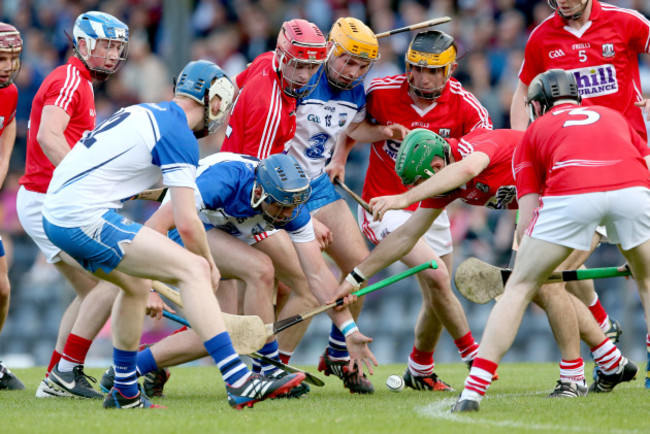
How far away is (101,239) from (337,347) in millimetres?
2532

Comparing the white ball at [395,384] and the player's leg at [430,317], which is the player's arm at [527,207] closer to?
the player's leg at [430,317]

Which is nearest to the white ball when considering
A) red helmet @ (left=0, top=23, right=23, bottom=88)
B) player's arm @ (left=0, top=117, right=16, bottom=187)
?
player's arm @ (left=0, top=117, right=16, bottom=187)

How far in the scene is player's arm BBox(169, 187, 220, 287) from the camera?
4938 millimetres

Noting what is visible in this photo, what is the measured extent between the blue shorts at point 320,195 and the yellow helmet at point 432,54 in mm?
977

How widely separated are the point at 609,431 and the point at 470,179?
1.80 m

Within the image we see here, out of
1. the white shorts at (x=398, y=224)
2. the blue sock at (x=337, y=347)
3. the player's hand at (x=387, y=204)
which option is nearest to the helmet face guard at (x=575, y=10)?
the white shorts at (x=398, y=224)

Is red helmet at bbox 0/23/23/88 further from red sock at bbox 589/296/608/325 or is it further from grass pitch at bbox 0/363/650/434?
red sock at bbox 589/296/608/325

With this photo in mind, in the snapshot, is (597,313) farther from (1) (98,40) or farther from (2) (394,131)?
(1) (98,40)

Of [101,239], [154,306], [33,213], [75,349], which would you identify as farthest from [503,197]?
[33,213]

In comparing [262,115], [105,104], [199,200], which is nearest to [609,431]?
[199,200]

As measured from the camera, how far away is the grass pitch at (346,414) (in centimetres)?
455

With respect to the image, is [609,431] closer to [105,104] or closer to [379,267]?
[379,267]

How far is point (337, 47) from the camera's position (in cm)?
677

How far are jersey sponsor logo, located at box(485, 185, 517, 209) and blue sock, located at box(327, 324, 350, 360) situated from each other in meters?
1.45
